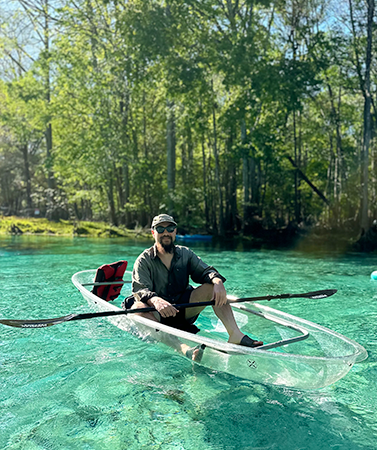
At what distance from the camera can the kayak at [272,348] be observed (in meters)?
3.80

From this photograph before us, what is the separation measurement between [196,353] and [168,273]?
113cm

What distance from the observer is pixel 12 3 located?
89.8ft

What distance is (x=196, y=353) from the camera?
441 cm

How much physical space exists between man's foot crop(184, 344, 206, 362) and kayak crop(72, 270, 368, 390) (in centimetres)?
4

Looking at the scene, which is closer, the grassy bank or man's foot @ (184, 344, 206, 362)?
man's foot @ (184, 344, 206, 362)

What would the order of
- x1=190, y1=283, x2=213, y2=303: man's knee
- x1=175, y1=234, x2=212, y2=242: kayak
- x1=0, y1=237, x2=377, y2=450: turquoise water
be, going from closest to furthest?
x1=0, y1=237, x2=377, y2=450: turquoise water < x1=190, y1=283, x2=213, y2=303: man's knee < x1=175, y1=234, x2=212, y2=242: kayak

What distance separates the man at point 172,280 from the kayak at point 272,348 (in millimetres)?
307

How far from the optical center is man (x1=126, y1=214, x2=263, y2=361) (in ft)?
16.2

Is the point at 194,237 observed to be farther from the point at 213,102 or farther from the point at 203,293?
the point at 203,293

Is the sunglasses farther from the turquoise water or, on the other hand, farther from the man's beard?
the turquoise water

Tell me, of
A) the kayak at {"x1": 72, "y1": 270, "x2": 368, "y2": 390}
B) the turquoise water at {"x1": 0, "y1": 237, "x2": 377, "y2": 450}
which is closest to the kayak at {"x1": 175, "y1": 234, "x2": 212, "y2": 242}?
the turquoise water at {"x1": 0, "y1": 237, "x2": 377, "y2": 450}

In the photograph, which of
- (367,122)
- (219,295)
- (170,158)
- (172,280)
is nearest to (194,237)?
(170,158)

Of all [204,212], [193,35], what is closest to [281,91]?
[193,35]

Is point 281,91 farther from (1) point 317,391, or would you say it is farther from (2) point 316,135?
(1) point 317,391
